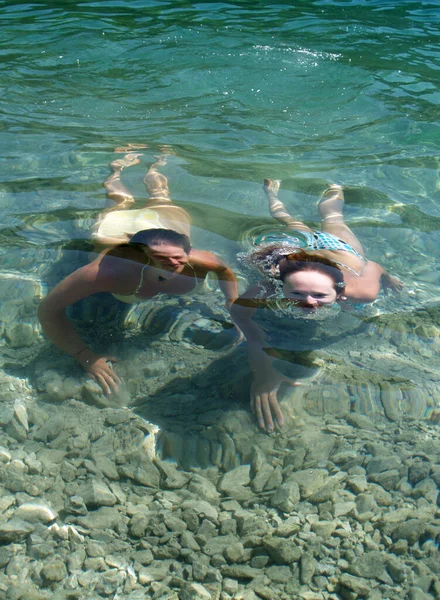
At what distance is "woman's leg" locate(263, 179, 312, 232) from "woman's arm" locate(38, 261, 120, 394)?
184cm

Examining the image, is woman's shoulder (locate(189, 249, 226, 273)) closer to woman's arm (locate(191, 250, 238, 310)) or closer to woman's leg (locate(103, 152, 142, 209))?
woman's arm (locate(191, 250, 238, 310))

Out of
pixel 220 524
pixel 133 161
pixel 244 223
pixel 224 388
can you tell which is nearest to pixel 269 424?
pixel 224 388

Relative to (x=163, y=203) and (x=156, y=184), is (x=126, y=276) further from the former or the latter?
(x=156, y=184)

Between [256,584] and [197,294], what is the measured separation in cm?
240

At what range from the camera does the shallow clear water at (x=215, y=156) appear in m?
3.76

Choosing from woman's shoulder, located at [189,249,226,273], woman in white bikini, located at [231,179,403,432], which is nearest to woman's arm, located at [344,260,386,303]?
woman in white bikini, located at [231,179,403,432]

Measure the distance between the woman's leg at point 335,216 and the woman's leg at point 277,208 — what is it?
224mm

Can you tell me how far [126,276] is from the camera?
423cm

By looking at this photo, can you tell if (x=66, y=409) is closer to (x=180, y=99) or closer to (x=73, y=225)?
(x=73, y=225)

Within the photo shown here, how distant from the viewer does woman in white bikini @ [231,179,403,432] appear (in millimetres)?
3594

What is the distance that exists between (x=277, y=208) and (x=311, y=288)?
5.58 feet

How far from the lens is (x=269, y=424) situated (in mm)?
3314

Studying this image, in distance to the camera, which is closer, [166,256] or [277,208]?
[166,256]

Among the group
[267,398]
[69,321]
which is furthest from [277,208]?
[267,398]
